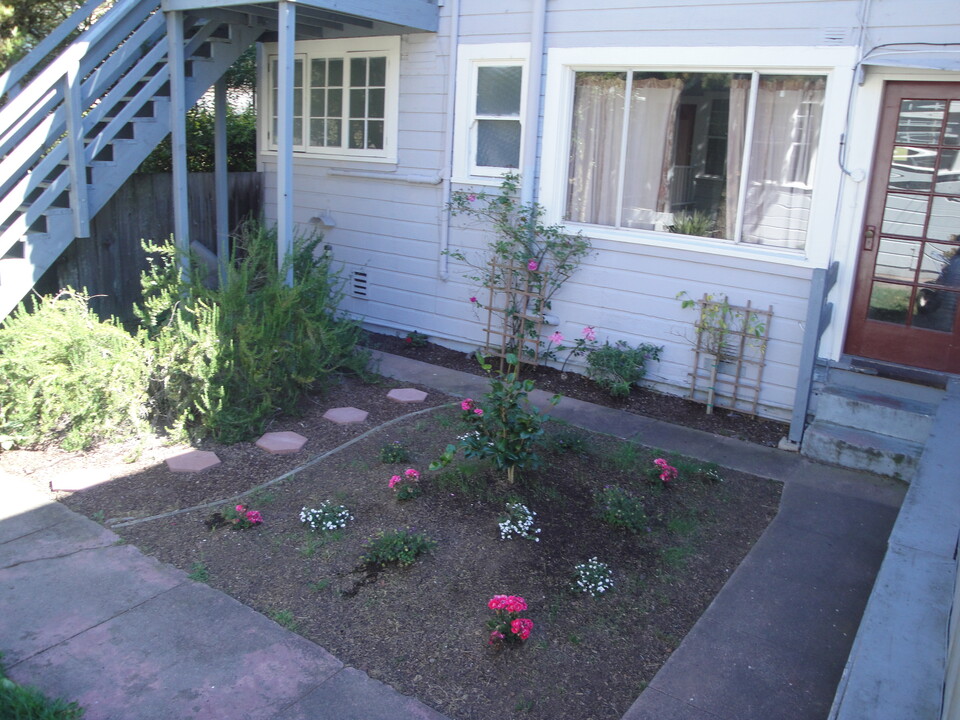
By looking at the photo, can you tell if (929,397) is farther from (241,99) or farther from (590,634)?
(241,99)

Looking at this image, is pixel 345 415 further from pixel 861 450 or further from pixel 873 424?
pixel 873 424

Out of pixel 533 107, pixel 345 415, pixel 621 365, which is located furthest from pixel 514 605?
pixel 533 107

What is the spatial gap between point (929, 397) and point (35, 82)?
22.2 feet

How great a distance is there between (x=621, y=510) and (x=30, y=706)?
Result: 2799mm

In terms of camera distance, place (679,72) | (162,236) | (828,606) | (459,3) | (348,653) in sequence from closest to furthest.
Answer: (348,653) < (828,606) < (679,72) < (459,3) < (162,236)

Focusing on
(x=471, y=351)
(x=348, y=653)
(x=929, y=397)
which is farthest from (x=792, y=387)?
(x=348, y=653)

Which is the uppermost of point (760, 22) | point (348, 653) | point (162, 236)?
point (760, 22)

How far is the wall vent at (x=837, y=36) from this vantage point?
5.37 metres

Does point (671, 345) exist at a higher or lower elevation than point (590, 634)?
higher

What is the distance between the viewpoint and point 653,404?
20.9ft

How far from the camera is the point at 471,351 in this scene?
7.73m

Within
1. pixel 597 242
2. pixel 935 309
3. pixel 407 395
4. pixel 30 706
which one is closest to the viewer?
pixel 30 706

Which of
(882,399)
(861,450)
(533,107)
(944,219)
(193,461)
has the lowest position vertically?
(193,461)

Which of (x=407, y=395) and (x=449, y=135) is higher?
(x=449, y=135)
